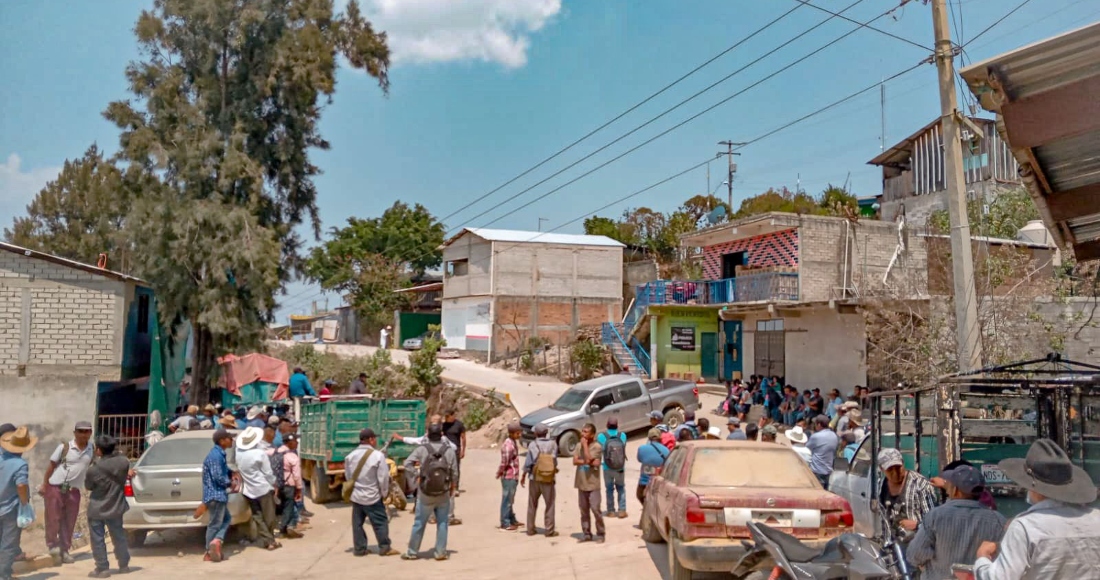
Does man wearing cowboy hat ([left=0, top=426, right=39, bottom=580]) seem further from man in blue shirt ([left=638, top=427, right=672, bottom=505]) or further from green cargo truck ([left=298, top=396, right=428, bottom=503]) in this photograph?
man in blue shirt ([left=638, top=427, right=672, bottom=505])

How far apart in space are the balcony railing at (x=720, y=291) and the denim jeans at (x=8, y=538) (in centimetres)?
2091

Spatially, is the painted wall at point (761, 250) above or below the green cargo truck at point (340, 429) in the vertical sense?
above

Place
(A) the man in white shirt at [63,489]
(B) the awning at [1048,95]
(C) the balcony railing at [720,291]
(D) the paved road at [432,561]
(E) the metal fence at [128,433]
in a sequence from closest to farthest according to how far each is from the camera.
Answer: (B) the awning at [1048,95] < (D) the paved road at [432,561] < (A) the man in white shirt at [63,489] < (E) the metal fence at [128,433] < (C) the balcony railing at [720,291]

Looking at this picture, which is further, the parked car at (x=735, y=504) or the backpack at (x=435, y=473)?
the backpack at (x=435, y=473)

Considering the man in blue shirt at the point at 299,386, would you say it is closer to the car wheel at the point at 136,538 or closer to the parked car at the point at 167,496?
the car wheel at the point at 136,538

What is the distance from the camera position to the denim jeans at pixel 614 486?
41.3 ft

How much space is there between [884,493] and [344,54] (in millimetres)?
25248

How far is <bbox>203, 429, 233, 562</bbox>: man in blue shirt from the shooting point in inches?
398

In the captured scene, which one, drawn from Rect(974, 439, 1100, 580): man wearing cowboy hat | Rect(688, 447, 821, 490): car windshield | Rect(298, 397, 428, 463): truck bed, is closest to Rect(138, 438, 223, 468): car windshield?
Rect(298, 397, 428, 463): truck bed

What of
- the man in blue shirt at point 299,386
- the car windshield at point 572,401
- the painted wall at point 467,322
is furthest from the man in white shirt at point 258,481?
the painted wall at point 467,322

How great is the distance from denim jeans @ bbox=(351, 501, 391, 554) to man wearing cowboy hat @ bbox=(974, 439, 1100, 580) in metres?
8.02

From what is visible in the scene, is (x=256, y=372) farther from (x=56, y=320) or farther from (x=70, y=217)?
(x=70, y=217)

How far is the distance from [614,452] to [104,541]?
6.56 m

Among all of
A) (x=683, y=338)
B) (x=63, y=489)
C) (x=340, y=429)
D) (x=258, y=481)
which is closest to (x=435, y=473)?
(x=258, y=481)
